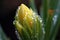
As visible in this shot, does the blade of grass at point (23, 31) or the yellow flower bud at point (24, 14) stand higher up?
the yellow flower bud at point (24, 14)

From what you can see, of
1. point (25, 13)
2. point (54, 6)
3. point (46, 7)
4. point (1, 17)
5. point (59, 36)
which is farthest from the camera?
point (1, 17)

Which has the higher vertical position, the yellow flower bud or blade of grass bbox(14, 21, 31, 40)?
the yellow flower bud

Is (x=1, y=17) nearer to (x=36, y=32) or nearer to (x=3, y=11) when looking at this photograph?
(x=3, y=11)

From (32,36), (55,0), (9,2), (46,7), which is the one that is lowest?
(32,36)

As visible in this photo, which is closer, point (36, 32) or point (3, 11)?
point (36, 32)

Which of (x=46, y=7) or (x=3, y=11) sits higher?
(x=3, y=11)

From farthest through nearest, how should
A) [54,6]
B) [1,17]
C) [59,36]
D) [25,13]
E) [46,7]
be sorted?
[1,17] → [59,36] → [54,6] → [46,7] → [25,13]

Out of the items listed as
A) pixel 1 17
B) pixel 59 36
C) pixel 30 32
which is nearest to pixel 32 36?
pixel 30 32

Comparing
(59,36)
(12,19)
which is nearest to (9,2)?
(59,36)

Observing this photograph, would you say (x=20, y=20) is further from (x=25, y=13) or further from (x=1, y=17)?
(x=1, y=17)
